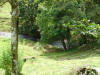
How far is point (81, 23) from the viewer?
254 cm

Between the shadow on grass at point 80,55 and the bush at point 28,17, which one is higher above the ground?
the bush at point 28,17

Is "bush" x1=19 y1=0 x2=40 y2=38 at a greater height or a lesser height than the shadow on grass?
greater

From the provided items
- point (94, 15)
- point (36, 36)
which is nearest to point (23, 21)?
point (36, 36)

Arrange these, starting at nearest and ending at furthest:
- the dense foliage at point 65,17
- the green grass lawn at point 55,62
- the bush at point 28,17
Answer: the green grass lawn at point 55,62 < the dense foliage at point 65,17 < the bush at point 28,17

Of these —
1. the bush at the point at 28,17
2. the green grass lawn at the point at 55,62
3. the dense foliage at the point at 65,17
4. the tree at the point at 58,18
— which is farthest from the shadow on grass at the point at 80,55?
the bush at the point at 28,17

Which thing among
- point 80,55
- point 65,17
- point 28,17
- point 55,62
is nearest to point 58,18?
point 65,17

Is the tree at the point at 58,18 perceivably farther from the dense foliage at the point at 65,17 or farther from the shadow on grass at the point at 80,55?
the shadow on grass at the point at 80,55

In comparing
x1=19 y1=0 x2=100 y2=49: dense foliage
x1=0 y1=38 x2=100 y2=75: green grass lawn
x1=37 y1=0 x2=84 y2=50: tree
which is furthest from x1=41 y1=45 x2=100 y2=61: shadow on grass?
x1=37 y1=0 x2=84 y2=50: tree

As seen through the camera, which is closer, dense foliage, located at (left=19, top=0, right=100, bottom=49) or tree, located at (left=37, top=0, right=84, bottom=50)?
dense foliage, located at (left=19, top=0, right=100, bottom=49)

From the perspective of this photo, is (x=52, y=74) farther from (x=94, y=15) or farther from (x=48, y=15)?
(x=48, y=15)

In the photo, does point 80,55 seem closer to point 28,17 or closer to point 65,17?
point 65,17

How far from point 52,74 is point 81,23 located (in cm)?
494

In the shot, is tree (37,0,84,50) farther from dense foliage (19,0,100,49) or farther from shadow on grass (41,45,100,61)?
shadow on grass (41,45,100,61)

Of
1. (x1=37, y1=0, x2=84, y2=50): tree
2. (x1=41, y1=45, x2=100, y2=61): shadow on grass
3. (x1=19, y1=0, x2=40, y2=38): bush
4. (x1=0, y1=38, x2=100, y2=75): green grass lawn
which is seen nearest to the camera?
(x1=0, y1=38, x2=100, y2=75): green grass lawn
